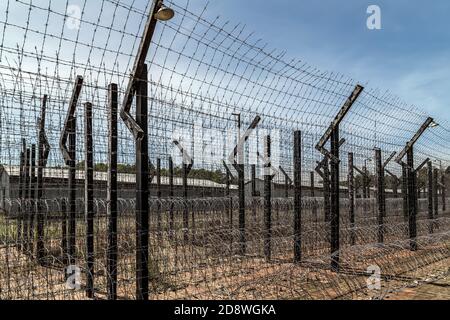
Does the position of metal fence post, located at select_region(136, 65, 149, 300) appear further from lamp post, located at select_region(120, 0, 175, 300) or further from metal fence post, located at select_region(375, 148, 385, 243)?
metal fence post, located at select_region(375, 148, 385, 243)

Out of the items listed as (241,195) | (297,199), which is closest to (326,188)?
(297,199)

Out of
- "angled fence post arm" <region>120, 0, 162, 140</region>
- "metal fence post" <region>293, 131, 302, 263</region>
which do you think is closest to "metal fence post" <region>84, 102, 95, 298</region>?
"angled fence post arm" <region>120, 0, 162, 140</region>

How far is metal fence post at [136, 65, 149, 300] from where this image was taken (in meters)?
3.94

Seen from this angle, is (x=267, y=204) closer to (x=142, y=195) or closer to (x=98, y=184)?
(x=98, y=184)

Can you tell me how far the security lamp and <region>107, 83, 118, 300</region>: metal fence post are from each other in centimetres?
73

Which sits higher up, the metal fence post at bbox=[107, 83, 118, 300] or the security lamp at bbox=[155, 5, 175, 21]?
the security lamp at bbox=[155, 5, 175, 21]

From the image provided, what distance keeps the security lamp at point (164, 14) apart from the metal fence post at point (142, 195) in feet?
1.53

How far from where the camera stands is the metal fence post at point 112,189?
3957 millimetres

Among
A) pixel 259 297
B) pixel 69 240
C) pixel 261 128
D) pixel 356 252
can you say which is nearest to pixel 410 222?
pixel 356 252

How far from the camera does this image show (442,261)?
7.52 meters

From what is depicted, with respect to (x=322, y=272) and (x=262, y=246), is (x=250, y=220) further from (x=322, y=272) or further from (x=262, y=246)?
(x=322, y=272)

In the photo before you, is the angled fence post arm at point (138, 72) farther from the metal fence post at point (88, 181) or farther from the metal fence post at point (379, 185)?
the metal fence post at point (379, 185)

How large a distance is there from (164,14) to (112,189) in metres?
1.62

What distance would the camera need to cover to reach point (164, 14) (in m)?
3.90
